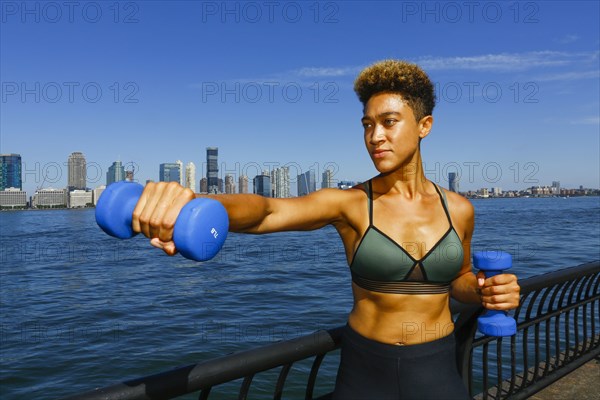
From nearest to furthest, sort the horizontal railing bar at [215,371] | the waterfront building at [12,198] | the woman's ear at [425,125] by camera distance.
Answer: the horizontal railing bar at [215,371], the woman's ear at [425,125], the waterfront building at [12,198]

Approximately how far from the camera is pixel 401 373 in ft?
7.45

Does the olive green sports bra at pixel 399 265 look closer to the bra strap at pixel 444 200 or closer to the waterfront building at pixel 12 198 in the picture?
the bra strap at pixel 444 200

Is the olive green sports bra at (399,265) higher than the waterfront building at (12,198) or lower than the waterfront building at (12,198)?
lower

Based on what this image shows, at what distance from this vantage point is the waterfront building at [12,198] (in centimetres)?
15800

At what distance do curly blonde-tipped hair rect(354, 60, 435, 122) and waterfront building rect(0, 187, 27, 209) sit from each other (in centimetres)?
18332

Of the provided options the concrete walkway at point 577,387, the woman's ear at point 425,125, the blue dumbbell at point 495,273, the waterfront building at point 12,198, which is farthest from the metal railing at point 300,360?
the waterfront building at point 12,198

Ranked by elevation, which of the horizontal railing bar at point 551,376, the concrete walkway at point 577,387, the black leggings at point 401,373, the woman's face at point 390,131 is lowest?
the concrete walkway at point 577,387

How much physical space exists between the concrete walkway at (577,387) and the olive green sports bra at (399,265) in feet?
8.78

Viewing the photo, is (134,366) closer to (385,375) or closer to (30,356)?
(30,356)

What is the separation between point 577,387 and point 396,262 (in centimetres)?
336

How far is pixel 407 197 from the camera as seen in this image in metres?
2.52

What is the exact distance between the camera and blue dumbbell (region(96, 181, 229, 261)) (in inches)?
49.7

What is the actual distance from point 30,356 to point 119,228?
50.9 feet

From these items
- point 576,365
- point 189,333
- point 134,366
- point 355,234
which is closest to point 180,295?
point 189,333
